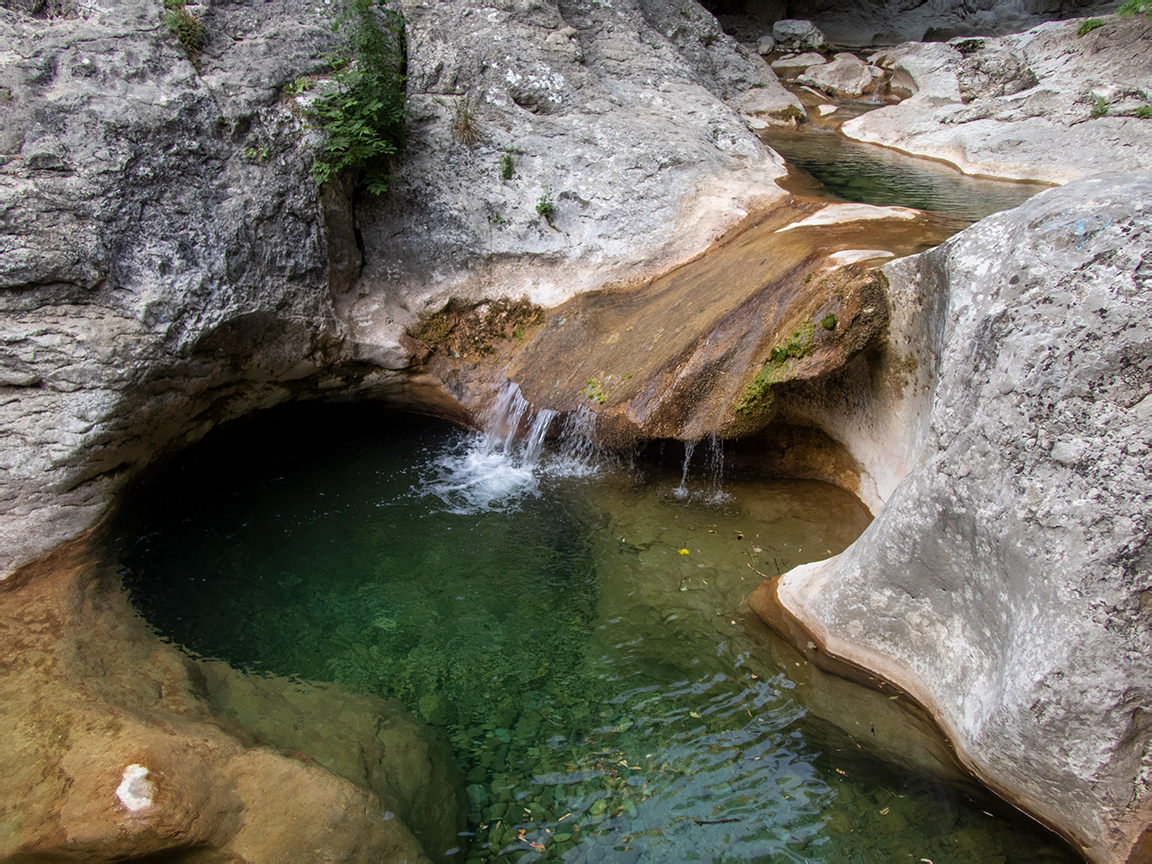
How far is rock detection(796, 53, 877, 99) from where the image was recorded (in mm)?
16250

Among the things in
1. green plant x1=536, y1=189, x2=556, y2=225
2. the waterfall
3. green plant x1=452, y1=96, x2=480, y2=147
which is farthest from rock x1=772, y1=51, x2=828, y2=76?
the waterfall

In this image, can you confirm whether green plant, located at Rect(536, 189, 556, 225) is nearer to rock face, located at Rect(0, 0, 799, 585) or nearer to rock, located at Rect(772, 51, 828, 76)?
rock face, located at Rect(0, 0, 799, 585)

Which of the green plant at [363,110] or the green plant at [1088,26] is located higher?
the green plant at [1088,26]

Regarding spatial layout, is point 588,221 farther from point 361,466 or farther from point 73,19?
point 73,19

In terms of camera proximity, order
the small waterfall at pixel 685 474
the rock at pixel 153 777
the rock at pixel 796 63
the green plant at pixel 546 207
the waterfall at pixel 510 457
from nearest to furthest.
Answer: the rock at pixel 153 777, the small waterfall at pixel 685 474, the waterfall at pixel 510 457, the green plant at pixel 546 207, the rock at pixel 796 63

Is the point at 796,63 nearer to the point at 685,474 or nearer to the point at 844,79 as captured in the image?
the point at 844,79

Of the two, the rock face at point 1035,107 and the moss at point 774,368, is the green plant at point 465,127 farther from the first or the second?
the rock face at point 1035,107

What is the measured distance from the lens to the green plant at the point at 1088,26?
444 inches

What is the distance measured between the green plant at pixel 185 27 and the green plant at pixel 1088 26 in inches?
535

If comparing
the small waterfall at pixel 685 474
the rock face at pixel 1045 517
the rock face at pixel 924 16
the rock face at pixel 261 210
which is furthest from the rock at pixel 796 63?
the rock face at pixel 1045 517

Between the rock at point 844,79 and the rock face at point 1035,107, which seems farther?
the rock at point 844,79

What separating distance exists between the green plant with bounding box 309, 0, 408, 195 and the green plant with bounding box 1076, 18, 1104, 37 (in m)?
11.7

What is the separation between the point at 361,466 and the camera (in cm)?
652

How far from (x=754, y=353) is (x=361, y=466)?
3.84 meters
